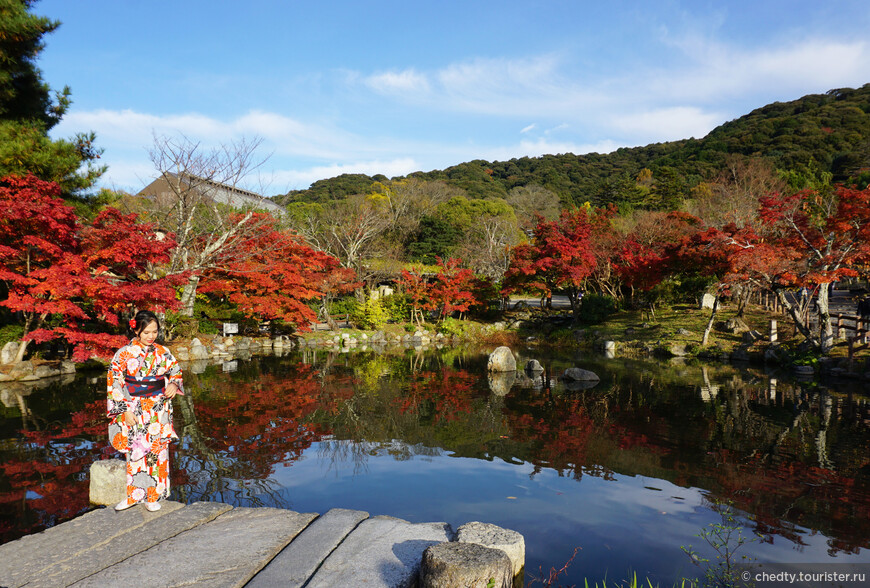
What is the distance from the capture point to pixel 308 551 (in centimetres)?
301

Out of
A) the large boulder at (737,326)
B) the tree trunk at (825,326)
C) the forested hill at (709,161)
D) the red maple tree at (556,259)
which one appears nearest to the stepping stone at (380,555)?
the tree trunk at (825,326)

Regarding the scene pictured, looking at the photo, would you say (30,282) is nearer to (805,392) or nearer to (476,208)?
(805,392)

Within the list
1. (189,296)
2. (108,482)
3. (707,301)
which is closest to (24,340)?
(189,296)

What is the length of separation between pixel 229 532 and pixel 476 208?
99.3 ft

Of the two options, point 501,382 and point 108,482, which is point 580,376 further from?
point 108,482

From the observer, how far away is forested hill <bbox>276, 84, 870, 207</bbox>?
1282 inches

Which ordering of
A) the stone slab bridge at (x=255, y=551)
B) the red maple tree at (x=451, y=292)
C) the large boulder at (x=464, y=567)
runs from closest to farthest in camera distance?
the large boulder at (x=464, y=567), the stone slab bridge at (x=255, y=551), the red maple tree at (x=451, y=292)

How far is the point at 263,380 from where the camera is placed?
10203 mm

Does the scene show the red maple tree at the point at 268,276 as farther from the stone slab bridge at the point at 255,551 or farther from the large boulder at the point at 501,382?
the stone slab bridge at the point at 255,551

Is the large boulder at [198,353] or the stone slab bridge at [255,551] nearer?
the stone slab bridge at [255,551]

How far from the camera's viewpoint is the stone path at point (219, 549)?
8.81 ft

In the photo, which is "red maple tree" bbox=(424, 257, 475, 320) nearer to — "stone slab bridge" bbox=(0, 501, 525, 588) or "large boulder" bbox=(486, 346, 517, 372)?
"large boulder" bbox=(486, 346, 517, 372)

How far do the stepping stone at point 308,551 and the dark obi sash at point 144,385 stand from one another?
148 centimetres

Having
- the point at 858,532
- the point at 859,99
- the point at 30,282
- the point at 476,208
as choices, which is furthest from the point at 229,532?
the point at 859,99
